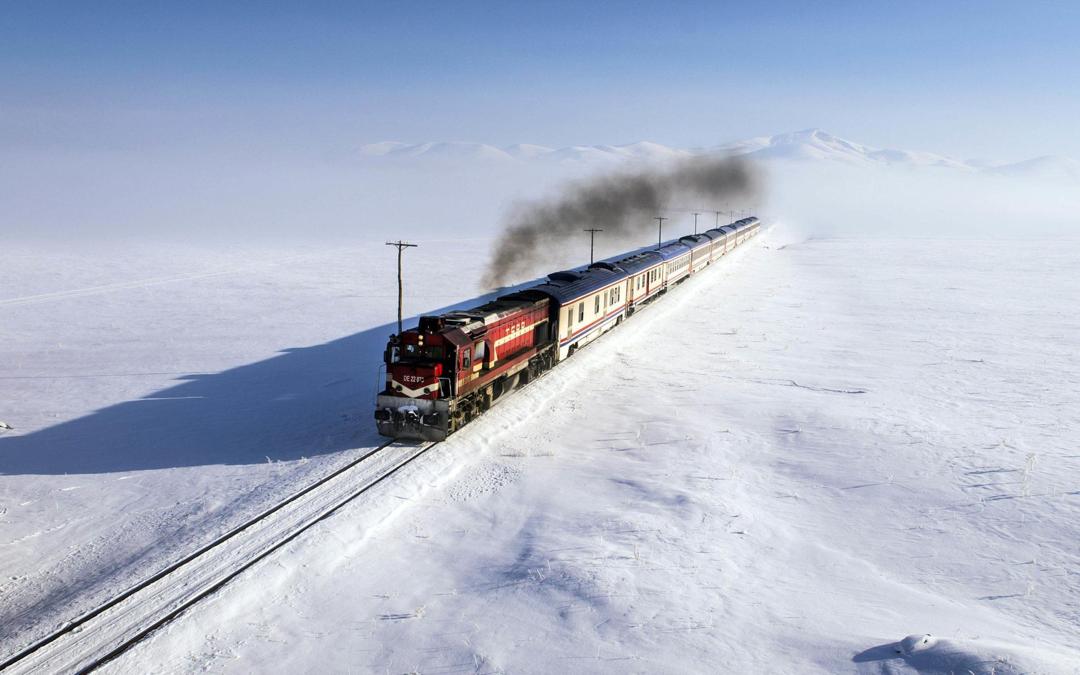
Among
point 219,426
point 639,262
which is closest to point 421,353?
Answer: point 219,426

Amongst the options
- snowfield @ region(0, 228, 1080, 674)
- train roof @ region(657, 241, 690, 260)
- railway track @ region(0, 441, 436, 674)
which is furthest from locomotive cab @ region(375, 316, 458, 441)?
train roof @ region(657, 241, 690, 260)

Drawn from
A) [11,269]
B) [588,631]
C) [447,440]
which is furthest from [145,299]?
[588,631]

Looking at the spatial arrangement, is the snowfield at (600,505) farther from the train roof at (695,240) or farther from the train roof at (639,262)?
the train roof at (695,240)

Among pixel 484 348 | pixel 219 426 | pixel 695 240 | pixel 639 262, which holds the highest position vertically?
pixel 695 240

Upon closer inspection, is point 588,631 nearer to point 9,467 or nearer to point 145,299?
point 9,467

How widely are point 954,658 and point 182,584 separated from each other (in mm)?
13995

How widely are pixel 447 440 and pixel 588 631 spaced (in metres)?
10.7

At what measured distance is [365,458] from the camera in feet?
67.4

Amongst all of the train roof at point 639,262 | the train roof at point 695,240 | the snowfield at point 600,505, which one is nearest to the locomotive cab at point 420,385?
the snowfield at point 600,505

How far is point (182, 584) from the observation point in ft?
46.3

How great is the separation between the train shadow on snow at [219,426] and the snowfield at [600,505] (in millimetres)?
148

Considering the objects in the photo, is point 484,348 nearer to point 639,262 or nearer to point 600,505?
point 600,505

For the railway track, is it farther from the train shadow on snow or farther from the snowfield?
the train shadow on snow

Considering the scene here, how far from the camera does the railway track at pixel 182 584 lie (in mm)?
12102
